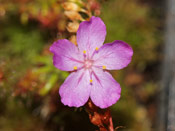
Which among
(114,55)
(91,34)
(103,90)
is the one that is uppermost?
(91,34)

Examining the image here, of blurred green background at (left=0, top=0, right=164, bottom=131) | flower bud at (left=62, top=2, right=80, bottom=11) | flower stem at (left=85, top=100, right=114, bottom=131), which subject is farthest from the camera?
blurred green background at (left=0, top=0, right=164, bottom=131)

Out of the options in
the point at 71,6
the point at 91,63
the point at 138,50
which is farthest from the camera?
the point at 138,50

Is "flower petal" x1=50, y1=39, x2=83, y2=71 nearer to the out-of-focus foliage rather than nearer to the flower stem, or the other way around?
the flower stem

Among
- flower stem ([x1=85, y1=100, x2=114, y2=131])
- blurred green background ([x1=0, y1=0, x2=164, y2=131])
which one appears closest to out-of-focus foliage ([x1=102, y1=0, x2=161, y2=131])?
blurred green background ([x1=0, y1=0, x2=164, y2=131])

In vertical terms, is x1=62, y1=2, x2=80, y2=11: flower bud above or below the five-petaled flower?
above

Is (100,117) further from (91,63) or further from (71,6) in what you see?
(71,6)

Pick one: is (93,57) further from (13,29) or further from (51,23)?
(13,29)

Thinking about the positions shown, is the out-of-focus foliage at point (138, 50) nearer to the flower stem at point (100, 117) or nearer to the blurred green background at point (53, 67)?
the blurred green background at point (53, 67)

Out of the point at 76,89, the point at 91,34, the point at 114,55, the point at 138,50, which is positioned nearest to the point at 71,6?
the point at 91,34
